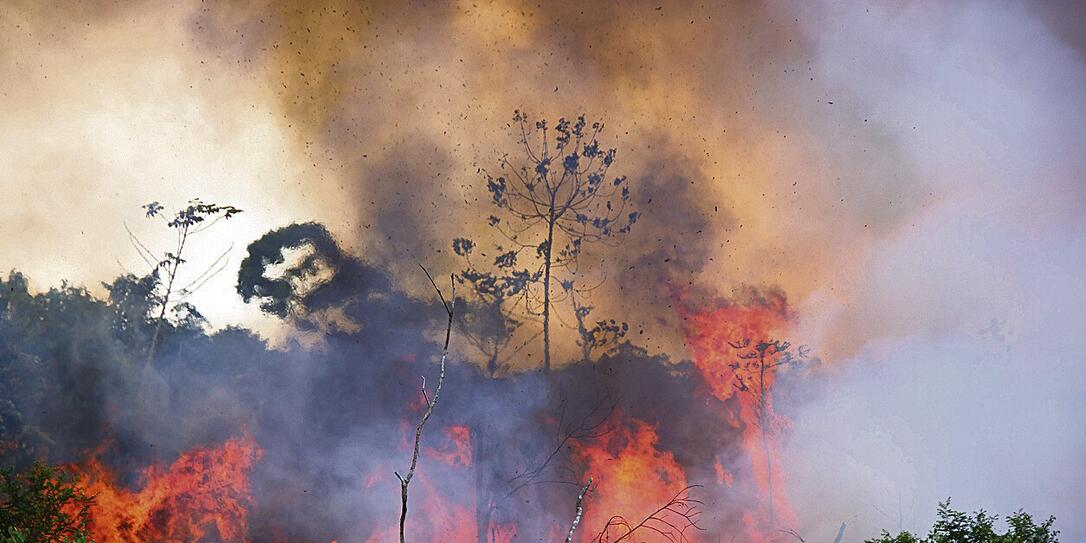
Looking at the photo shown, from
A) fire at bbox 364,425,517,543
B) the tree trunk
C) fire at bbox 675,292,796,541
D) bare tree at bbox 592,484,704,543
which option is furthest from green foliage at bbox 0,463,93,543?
fire at bbox 675,292,796,541

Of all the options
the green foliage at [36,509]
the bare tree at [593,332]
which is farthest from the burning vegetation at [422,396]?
the green foliage at [36,509]

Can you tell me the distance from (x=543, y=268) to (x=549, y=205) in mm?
2036

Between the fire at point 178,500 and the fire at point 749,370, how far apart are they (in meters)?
13.2

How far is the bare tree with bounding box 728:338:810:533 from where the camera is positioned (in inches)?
968

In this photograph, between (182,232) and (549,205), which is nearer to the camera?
(182,232)

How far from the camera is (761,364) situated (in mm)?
24922

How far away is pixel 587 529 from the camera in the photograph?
2286cm

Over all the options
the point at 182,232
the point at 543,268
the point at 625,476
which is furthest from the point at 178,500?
the point at 625,476

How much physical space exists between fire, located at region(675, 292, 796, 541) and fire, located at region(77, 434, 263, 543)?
1322 centimetres

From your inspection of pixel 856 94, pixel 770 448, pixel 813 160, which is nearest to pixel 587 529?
pixel 770 448

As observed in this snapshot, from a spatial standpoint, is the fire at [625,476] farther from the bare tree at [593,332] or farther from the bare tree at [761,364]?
the bare tree at [761,364]

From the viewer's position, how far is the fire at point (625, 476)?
2306 centimetres

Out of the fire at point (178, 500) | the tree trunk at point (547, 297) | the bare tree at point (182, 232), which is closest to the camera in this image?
the fire at point (178, 500)

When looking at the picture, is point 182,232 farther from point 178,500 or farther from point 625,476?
point 625,476
